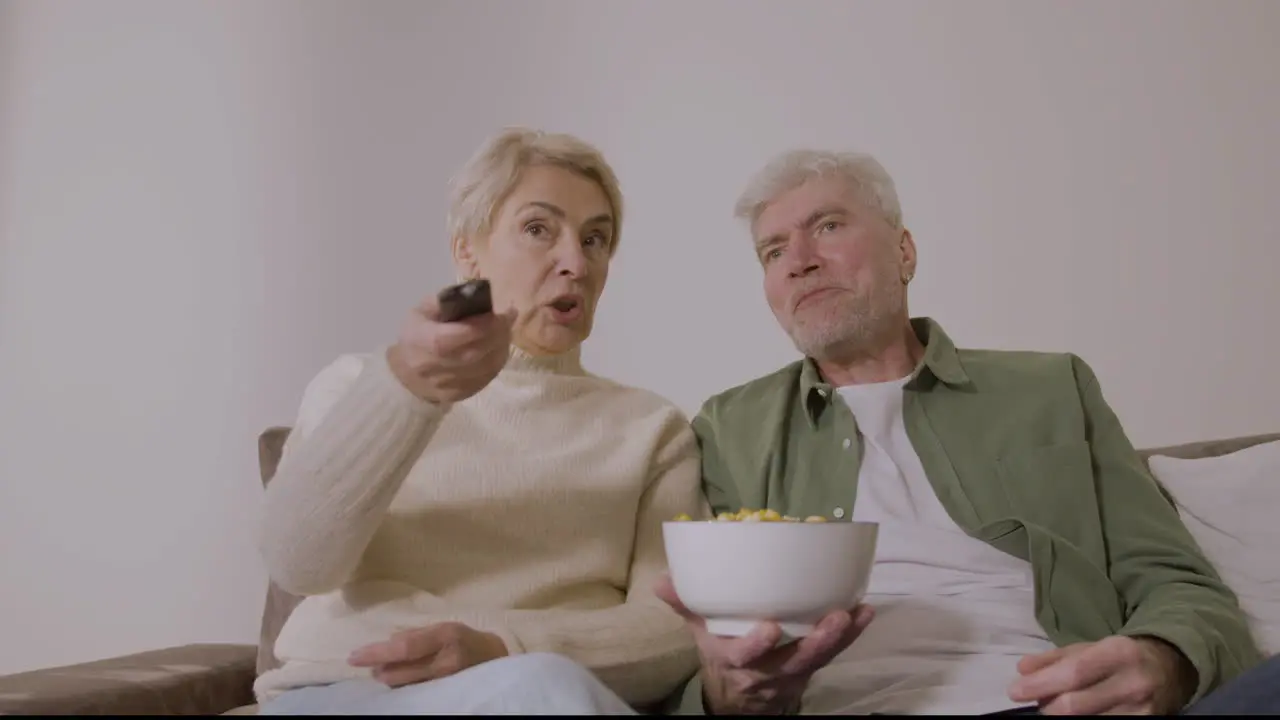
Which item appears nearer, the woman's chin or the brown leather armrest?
the brown leather armrest

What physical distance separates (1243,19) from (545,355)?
1.71 meters

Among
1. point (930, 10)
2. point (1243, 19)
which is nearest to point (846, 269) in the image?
point (930, 10)

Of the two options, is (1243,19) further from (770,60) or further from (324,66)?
(324,66)

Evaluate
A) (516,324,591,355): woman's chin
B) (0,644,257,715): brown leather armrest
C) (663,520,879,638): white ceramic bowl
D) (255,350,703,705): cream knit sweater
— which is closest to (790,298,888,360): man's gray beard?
(255,350,703,705): cream knit sweater

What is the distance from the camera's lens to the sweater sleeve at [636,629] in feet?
3.84

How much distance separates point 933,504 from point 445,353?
0.70 m

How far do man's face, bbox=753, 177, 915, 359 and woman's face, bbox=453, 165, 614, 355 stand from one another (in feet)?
1.00

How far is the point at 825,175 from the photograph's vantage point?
1.65 meters

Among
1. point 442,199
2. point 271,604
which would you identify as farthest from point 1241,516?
point 442,199

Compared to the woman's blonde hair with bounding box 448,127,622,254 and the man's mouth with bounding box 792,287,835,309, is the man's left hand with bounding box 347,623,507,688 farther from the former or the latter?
the man's mouth with bounding box 792,287,835,309

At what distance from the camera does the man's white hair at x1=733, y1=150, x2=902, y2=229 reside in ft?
5.44

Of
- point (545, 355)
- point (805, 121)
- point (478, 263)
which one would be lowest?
point (545, 355)

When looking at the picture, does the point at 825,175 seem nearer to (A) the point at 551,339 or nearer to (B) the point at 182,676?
(A) the point at 551,339

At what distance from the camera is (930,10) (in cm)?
238
